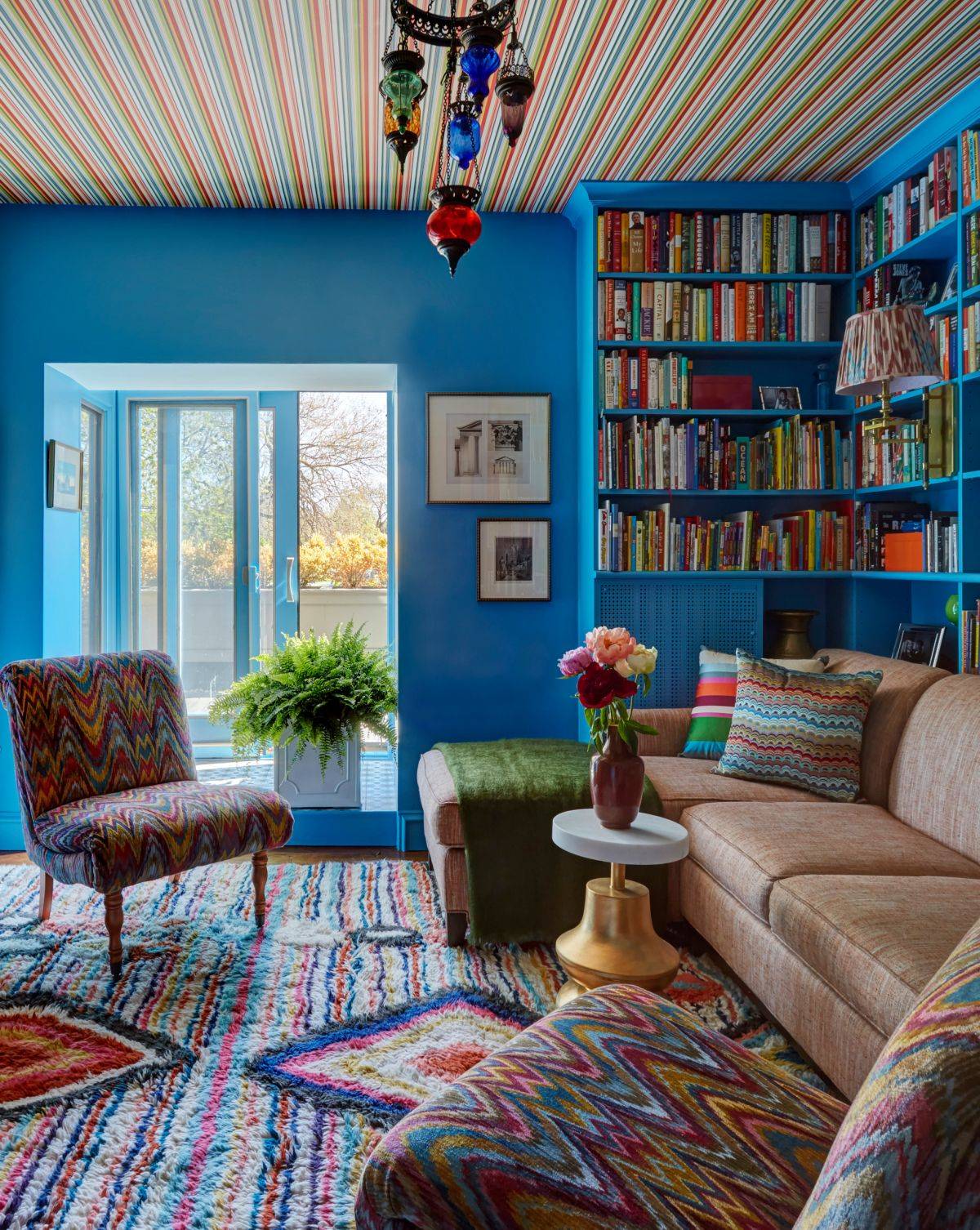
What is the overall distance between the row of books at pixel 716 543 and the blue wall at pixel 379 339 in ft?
1.18

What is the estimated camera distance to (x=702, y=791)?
2.87m

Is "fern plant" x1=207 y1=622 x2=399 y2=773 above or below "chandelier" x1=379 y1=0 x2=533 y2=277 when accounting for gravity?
below

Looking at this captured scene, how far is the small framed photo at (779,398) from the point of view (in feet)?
12.3

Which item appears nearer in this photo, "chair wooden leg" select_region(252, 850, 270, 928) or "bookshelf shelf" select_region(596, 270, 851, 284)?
"chair wooden leg" select_region(252, 850, 270, 928)

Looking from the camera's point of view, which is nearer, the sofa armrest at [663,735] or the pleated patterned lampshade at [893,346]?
the pleated patterned lampshade at [893,346]

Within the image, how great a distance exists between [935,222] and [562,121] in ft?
4.35

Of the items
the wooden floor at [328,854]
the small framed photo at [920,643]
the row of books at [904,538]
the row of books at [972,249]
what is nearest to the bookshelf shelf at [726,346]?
the row of books at [904,538]

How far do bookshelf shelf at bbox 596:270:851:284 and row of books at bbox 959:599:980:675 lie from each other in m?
1.53

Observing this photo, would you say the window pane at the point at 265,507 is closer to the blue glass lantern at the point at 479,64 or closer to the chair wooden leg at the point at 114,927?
the chair wooden leg at the point at 114,927

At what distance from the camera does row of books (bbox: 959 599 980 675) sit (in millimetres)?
2924

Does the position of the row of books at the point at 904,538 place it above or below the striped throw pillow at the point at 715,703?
above

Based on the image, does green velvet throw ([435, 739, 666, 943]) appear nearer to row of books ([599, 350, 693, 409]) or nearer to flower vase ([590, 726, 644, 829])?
flower vase ([590, 726, 644, 829])

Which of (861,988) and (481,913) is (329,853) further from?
(861,988)

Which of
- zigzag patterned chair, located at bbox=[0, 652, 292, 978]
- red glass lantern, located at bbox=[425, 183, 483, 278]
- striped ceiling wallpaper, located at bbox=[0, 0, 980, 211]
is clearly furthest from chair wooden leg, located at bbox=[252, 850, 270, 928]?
striped ceiling wallpaper, located at bbox=[0, 0, 980, 211]
